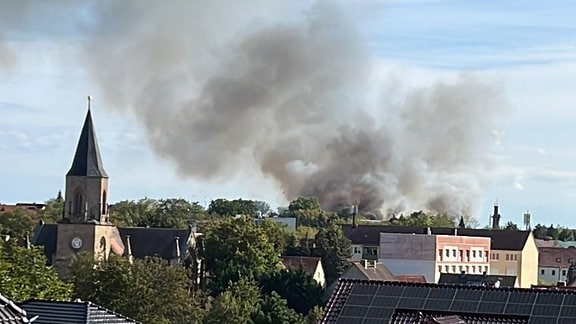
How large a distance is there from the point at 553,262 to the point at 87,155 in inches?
2144

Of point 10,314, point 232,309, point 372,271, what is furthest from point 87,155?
point 10,314

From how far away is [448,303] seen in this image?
80.0ft

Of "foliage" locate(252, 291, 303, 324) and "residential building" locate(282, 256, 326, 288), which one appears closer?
"foliage" locate(252, 291, 303, 324)

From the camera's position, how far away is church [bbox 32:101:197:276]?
10100cm

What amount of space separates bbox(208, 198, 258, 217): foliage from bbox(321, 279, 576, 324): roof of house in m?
136

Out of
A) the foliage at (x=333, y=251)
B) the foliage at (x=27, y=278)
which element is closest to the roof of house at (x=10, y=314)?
the foliage at (x=27, y=278)

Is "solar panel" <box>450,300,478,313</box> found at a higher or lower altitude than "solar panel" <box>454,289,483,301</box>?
lower

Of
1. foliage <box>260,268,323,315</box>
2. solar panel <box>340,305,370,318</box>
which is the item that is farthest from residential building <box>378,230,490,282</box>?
solar panel <box>340,305,370,318</box>

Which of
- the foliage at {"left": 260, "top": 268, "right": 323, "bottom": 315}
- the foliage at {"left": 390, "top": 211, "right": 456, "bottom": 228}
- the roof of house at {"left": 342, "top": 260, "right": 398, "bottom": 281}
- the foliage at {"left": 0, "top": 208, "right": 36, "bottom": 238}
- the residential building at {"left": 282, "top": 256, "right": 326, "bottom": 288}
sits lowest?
the foliage at {"left": 260, "top": 268, "right": 323, "bottom": 315}

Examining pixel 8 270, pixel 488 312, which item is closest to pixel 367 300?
pixel 488 312

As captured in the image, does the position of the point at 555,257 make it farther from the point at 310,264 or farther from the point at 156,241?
the point at 156,241

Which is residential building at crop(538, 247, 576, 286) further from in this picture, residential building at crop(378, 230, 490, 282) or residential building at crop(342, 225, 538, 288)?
residential building at crop(378, 230, 490, 282)

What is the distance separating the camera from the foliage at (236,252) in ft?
289

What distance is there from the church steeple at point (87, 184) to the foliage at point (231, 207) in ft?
190
